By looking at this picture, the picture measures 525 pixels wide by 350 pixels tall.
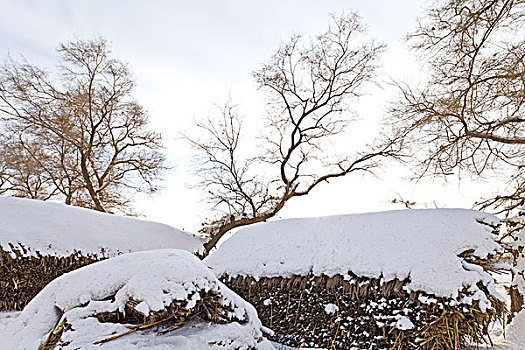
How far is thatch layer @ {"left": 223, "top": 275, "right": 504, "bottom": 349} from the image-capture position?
3.80m

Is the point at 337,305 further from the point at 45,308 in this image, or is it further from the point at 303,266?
the point at 45,308

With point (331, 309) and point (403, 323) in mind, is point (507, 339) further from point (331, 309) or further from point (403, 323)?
point (331, 309)

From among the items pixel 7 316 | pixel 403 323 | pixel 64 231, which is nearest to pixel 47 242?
pixel 64 231

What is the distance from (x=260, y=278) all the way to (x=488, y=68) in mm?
7149

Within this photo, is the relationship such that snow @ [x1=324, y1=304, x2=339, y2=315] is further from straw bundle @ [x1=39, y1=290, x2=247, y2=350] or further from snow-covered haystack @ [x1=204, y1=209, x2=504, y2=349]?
straw bundle @ [x1=39, y1=290, x2=247, y2=350]

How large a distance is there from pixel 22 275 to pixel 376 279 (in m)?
5.55

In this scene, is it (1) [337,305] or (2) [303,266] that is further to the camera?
(2) [303,266]

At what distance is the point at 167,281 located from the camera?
2.44m

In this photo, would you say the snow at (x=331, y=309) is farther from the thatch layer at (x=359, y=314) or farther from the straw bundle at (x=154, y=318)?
the straw bundle at (x=154, y=318)

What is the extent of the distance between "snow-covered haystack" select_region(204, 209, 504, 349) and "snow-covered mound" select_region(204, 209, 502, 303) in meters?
0.01

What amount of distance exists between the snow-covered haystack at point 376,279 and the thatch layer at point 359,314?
0.04 feet

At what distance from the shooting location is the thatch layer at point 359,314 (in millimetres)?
3799

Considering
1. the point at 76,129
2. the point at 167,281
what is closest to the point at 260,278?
the point at 167,281

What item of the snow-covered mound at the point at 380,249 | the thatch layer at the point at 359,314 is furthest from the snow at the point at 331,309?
the snow-covered mound at the point at 380,249
